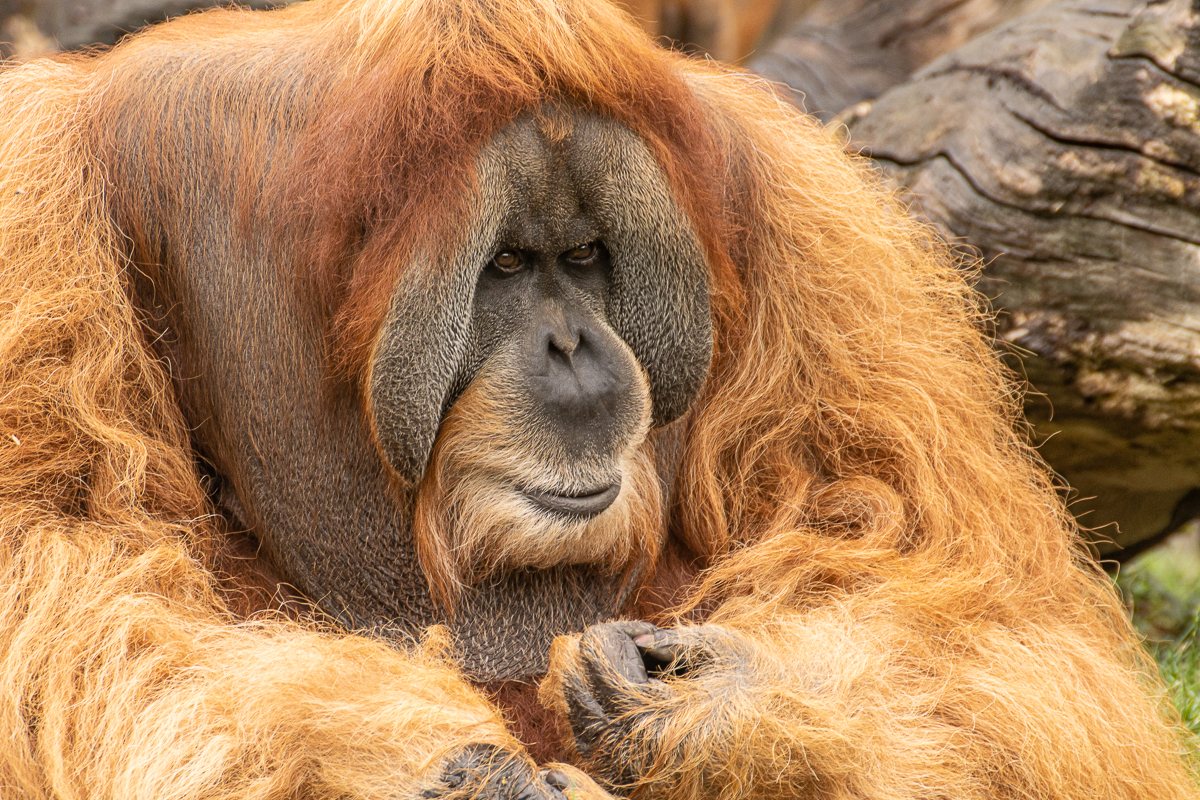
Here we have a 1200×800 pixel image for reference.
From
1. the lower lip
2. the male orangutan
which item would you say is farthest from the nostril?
the lower lip

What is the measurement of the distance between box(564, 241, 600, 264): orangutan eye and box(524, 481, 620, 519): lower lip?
0.40 m

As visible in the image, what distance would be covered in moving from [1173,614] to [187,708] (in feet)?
10.7

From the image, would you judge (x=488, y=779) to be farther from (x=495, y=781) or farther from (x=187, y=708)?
(x=187, y=708)

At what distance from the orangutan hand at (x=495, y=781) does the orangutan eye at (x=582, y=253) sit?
82 cm

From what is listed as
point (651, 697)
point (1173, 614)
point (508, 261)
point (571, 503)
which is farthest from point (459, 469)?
point (1173, 614)

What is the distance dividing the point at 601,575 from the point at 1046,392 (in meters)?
1.43

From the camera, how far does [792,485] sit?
8.16ft

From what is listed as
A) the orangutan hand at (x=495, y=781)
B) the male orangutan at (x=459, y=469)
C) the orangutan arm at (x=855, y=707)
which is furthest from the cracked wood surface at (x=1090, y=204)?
the orangutan hand at (x=495, y=781)

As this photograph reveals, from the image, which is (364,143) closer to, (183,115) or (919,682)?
(183,115)

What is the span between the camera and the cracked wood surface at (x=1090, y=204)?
2.90 m

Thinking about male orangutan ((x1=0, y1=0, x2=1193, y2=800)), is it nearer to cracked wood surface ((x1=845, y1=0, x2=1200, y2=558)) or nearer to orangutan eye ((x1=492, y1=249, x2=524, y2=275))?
orangutan eye ((x1=492, y1=249, x2=524, y2=275))

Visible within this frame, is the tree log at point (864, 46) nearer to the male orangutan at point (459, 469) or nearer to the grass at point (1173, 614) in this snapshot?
the grass at point (1173, 614)

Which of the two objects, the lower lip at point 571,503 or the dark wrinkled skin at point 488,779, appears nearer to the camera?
the dark wrinkled skin at point 488,779

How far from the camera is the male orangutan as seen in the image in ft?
6.12
